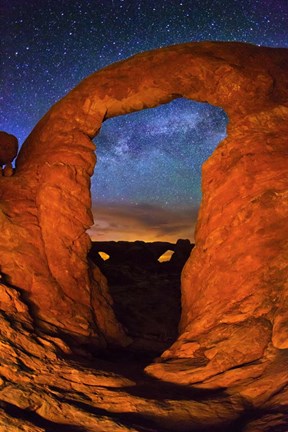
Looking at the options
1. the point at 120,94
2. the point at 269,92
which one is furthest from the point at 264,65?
the point at 120,94

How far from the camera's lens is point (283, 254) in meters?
6.79

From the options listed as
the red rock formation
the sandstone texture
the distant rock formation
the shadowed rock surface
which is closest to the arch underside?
the sandstone texture

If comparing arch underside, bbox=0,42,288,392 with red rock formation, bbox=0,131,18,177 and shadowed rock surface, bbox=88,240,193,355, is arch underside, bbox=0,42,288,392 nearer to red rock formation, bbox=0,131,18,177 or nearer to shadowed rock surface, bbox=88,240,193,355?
red rock formation, bbox=0,131,18,177

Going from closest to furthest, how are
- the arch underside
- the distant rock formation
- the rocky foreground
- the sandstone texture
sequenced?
the rocky foreground
the sandstone texture
the arch underside
the distant rock formation

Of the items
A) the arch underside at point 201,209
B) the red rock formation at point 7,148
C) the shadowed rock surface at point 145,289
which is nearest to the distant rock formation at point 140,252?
the shadowed rock surface at point 145,289

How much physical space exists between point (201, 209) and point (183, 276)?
6.64 ft

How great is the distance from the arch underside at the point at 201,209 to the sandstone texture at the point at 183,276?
0.03m

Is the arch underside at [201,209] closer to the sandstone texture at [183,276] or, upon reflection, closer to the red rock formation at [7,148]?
the sandstone texture at [183,276]

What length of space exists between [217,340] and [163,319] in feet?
24.9

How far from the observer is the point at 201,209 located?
984 cm

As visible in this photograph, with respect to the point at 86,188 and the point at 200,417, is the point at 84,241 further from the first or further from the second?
the point at 200,417

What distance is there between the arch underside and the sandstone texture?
0.10 ft

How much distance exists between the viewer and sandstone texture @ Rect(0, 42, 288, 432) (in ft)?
A: 14.5

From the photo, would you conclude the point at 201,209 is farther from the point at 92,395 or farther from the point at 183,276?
the point at 92,395
